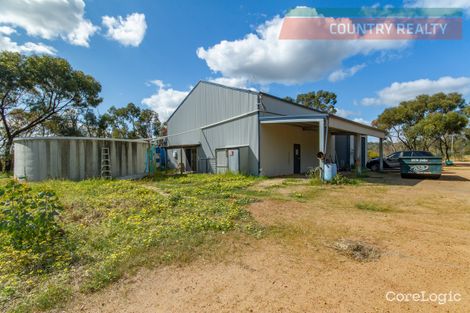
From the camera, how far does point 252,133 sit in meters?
12.9

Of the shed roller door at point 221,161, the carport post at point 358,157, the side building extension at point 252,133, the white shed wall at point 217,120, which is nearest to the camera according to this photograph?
the side building extension at point 252,133

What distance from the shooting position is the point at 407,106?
2919cm

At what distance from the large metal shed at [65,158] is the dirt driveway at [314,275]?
1052cm

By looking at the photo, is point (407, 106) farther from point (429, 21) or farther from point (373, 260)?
point (373, 260)

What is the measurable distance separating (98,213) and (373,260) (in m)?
5.43

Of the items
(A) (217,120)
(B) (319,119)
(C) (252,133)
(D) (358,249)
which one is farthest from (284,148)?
(D) (358,249)

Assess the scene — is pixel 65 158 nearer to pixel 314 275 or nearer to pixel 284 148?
pixel 284 148

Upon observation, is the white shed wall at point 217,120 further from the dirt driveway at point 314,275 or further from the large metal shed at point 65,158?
the dirt driveway at point 314,275

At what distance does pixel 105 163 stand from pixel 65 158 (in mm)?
1703

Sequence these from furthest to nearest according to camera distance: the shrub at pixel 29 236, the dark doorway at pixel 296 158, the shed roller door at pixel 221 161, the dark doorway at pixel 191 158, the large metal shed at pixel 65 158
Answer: the dark doorway at pixel 191 158 < the dark doorway at pixel 296 158 < the shed roller door at pixel 221 161 < the large metal shed at pixel 65 158 < the shrub at pixel 29 236

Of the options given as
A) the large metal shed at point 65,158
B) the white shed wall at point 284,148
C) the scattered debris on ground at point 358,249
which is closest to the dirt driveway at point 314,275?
the scattered debris on ground at point 358,249

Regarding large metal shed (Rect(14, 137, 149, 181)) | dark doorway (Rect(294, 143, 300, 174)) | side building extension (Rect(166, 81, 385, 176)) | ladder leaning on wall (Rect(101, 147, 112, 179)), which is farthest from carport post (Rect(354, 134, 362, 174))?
ladder leaning on wall (Rect(101, 147, 112, 179))

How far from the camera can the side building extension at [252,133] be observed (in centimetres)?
1257

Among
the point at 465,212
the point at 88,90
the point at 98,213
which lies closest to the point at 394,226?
the point at 465,212
